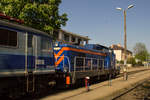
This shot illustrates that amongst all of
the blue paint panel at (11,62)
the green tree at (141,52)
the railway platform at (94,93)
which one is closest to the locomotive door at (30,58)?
the blue paint panel at (11,62)

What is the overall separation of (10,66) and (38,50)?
1.94 metres

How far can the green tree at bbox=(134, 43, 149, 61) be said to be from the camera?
77106 millimetres

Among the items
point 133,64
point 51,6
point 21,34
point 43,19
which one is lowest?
point 133,64

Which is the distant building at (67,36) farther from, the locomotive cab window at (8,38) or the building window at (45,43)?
the locomotive cab window at (8,38)

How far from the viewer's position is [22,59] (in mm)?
7438

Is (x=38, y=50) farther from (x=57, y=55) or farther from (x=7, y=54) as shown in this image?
(x=57, y=55)

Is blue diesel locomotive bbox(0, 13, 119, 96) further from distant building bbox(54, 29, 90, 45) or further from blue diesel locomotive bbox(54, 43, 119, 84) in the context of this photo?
distant building bbox(54, 29, 90, 45)

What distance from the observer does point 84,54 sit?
13734 millimetres

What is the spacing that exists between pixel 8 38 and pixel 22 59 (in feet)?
3.75

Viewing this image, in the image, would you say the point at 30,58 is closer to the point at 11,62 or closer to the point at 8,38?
the point at 11,62

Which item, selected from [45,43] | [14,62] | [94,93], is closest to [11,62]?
[14,62]

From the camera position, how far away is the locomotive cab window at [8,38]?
660cm

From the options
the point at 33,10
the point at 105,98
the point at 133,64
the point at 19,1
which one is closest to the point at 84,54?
the point at 105,98

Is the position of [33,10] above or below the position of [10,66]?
above
